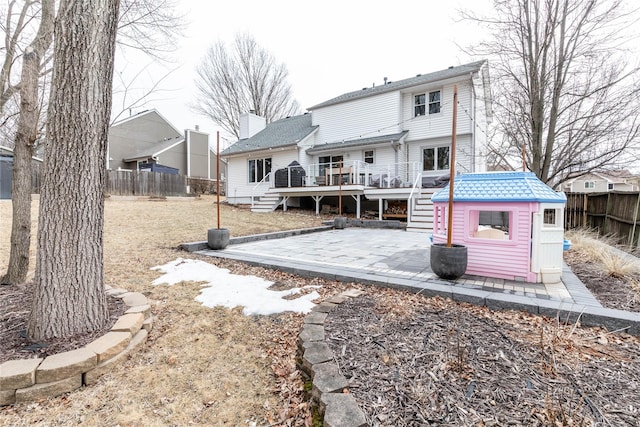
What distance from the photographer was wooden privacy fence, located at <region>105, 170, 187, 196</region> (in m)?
16.9

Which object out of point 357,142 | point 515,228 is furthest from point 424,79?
point 515,228

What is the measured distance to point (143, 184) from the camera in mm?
18016

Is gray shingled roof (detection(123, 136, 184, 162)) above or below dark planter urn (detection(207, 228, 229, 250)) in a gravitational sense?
above

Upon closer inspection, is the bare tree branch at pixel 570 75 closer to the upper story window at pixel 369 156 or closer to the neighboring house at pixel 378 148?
the neighboring house at pixel 378 148

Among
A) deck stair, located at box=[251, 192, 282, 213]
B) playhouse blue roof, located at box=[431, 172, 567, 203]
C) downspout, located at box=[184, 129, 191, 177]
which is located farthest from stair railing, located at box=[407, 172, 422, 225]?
downspout, located at box=[184, 129, 191, 177]

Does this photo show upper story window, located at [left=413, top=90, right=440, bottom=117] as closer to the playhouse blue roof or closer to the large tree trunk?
the playhouse blue roof

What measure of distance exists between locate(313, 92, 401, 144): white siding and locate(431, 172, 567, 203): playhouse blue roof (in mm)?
10371

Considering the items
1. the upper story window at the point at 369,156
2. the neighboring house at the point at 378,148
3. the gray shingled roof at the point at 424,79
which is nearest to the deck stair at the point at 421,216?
the neighboring house at the point at 378,148

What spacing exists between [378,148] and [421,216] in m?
5.42

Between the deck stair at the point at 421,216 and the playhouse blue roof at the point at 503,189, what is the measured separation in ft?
17.1

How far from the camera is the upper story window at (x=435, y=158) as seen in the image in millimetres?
13445

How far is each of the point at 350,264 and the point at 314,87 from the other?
28.2 meters

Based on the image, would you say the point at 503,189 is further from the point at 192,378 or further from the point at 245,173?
the point at 245,173

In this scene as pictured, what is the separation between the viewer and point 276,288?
13.7ft
